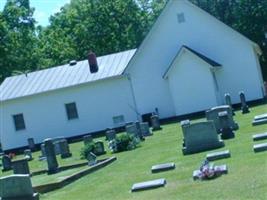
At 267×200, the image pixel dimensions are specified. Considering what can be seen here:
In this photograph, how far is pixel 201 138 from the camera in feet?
63.2

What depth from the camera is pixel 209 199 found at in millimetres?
11586

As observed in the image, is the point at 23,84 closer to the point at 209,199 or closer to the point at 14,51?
the point at 14,51

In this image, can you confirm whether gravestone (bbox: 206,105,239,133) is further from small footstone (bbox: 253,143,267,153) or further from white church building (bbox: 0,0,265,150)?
white church building (bbox: 0,0,265,150)

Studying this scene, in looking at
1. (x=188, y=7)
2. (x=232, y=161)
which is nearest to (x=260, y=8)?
(x=188, y=7)

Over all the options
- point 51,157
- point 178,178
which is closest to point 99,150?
point 51,157

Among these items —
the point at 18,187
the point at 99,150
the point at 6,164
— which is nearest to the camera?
the point at 18,187

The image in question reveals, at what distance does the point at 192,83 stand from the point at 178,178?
24.3 metres

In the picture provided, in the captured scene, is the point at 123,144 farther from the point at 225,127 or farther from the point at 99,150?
the point at 225,127

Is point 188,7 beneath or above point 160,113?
above

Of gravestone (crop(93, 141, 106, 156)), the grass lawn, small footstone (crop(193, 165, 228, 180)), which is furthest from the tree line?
small footstone (crop(193, 165, 228, 180))

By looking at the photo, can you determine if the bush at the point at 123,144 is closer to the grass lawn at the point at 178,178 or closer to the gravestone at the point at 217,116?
the grass lawn at the point at 178,178

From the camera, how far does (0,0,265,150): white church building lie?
128ft

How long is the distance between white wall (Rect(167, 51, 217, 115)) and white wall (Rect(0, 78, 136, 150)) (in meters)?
3.64

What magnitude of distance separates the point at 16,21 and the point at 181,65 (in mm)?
29362
